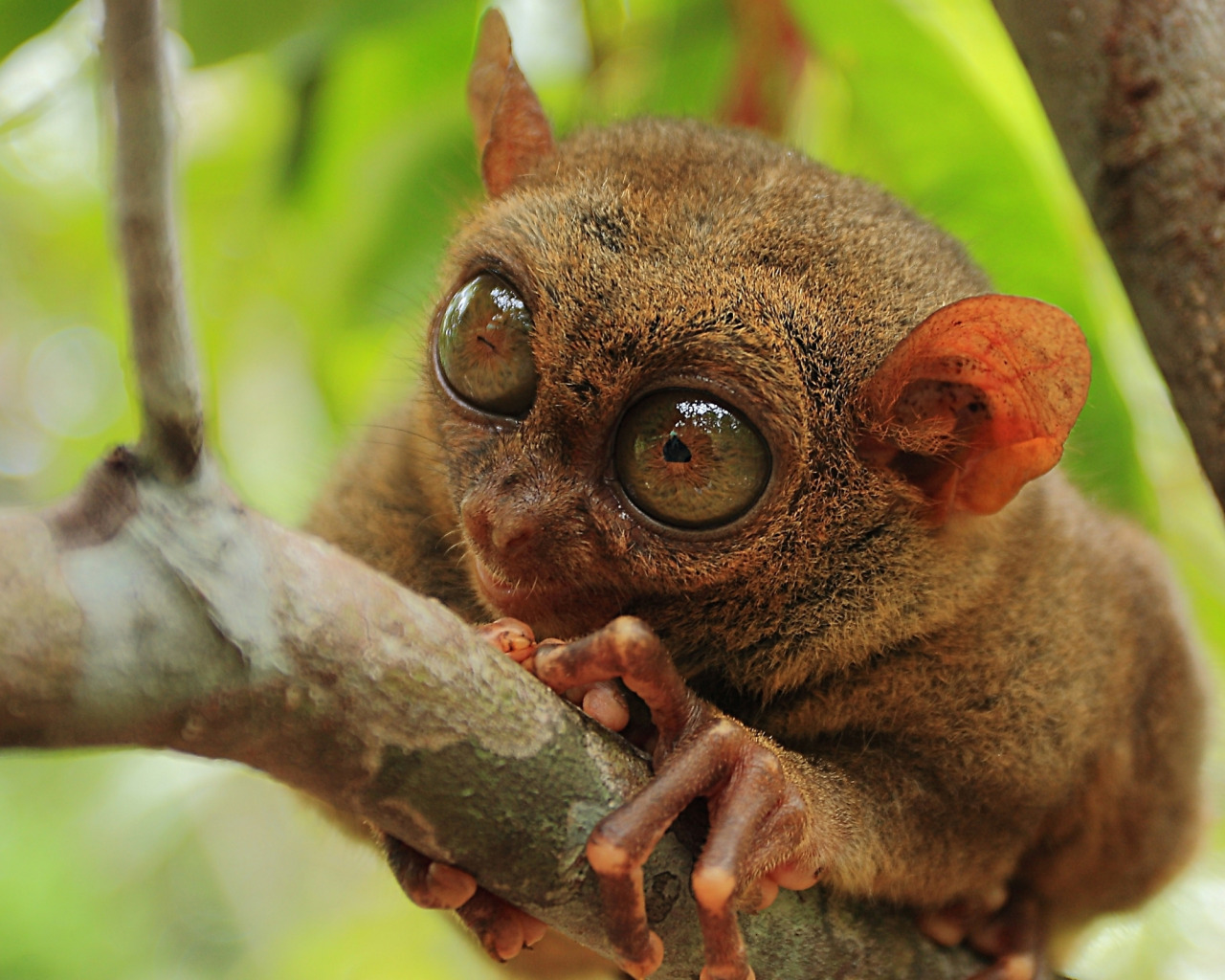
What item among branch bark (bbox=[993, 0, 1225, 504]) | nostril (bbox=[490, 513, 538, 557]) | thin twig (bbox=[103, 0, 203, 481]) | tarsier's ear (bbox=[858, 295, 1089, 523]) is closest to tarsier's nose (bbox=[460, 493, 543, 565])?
nostril (bbox=[490, 513, 538, 557])

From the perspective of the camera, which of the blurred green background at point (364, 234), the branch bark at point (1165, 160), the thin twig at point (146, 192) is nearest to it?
the thin twig at point (146, 192)

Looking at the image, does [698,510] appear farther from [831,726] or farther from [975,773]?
[975,773]

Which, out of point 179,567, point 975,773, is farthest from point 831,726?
point 179,567

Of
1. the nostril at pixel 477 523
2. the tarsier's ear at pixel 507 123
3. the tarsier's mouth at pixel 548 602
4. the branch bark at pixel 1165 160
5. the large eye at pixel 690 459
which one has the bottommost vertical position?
the tarsier's mouth at pixel 548 602

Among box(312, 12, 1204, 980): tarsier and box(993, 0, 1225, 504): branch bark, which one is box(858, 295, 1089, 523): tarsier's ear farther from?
box(993, 0, 1225, 504): branch bark

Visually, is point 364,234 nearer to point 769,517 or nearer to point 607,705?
point 769,517

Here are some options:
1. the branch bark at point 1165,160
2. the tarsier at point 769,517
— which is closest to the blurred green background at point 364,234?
the branch bark at point 1165,160

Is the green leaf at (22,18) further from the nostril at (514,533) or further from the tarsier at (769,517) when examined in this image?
the nostril at (514,533)
